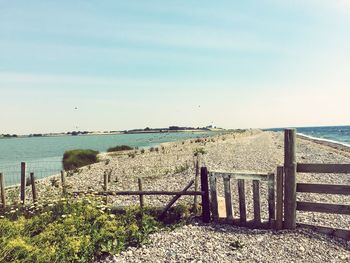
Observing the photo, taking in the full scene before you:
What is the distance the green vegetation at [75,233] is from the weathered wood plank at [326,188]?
361cm

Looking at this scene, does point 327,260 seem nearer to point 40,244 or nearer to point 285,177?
point 285,177

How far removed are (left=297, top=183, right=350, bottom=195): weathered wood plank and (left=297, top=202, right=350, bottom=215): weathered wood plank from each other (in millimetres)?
387

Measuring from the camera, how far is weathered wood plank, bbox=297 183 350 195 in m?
9.56

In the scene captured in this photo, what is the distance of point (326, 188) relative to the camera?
9820 mm

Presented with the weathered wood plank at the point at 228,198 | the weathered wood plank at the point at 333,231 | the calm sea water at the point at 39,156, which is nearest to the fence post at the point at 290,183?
the weathered wood plank at the point at 333,231

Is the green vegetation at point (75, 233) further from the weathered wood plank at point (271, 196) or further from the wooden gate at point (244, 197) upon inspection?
the weathered wood plank at point (271, 196)

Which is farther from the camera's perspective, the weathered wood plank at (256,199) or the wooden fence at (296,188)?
the weathered wood plank at (256,199)

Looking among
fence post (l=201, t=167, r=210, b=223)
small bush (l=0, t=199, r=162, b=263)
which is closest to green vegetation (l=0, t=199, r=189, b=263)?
small bush (l=0, t=199, r=162, b=263)

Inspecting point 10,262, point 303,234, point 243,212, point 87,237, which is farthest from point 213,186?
Result: point 10,262

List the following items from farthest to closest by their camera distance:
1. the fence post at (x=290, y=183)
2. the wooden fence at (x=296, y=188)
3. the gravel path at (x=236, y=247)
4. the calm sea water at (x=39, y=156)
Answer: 1. the calm sea water at (x=39, y=156)
2. the fence post at (x=290, y=183)
3. the wooden fence at (x=296, y=188)
4. the gravel path at (x=236, y=247)

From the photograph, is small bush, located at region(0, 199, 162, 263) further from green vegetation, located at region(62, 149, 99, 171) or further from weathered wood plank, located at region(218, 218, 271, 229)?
green vegetation, located at region(62, 149, 99, 171)

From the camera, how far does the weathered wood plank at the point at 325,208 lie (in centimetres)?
963

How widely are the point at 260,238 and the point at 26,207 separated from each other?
7.49 m

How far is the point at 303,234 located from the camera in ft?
31.7
